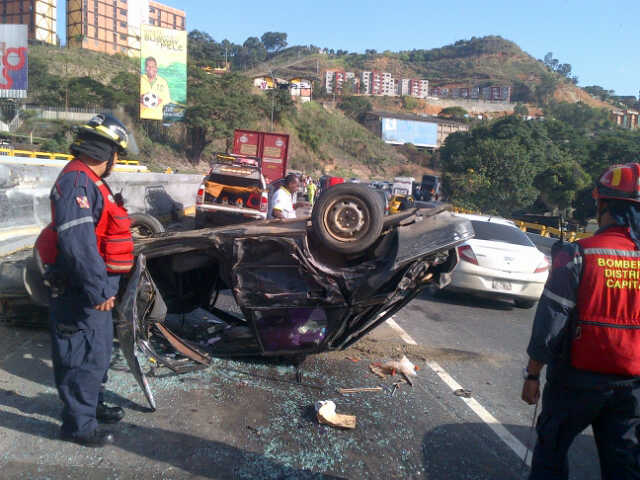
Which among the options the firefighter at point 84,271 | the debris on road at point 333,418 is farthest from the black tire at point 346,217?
the firefighter at point 84,271

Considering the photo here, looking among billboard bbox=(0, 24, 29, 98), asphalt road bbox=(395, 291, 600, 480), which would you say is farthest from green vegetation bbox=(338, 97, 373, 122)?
asphalt road bbox=(395, 291, 600, 480)

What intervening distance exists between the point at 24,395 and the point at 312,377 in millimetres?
Answer: 2237

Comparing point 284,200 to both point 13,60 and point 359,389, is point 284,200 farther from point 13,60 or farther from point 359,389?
point 13,60

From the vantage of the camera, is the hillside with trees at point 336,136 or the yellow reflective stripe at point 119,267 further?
the hillside with trees at point 336,136

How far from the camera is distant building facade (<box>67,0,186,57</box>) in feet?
267

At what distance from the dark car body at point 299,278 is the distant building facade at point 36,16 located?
280 feet

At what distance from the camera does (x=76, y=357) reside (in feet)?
10.5

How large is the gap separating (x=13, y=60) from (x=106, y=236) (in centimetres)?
3816

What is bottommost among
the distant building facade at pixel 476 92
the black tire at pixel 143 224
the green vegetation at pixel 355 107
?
the black tire at pixel 143 224

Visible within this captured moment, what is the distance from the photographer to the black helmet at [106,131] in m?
3.32

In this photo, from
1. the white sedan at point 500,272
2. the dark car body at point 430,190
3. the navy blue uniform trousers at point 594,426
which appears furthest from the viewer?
the dark car body at point 430,190

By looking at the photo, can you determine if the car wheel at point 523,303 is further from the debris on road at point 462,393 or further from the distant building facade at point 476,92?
the distant building facade at point 476,92

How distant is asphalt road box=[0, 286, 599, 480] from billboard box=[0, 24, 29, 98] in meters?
35.7

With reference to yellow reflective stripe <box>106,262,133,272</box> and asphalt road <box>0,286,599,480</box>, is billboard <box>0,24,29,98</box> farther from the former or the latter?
yellow reflective stripe <box>106,262,133,272</box>
